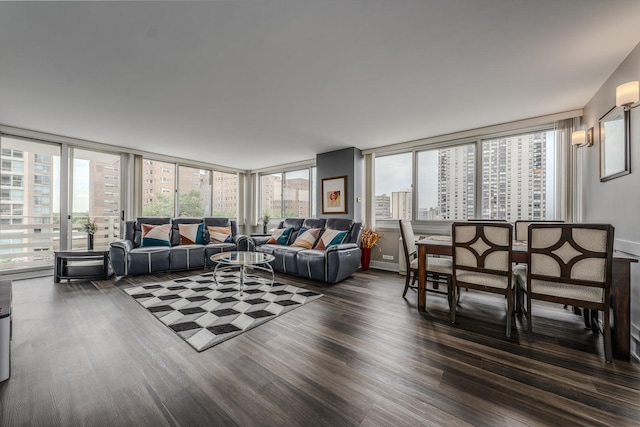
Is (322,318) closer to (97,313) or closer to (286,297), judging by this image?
(286,297)

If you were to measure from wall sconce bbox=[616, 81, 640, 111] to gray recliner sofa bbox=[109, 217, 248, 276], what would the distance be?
17.7 ft

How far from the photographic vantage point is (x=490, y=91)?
9.22 feet

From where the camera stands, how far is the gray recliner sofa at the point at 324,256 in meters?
3.81

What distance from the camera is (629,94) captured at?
6.34 ft

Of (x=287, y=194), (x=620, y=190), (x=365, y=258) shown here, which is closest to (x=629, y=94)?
(x=620, y=190)

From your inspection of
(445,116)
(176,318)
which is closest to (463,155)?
(445,116)

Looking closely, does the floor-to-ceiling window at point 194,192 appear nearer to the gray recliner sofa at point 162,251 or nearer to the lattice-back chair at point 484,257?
the gray recliner sofa at point 162,251

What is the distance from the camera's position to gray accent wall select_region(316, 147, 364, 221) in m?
5.07

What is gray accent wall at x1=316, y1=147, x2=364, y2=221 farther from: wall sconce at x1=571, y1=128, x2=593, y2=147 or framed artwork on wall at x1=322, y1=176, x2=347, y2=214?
wall sconce at x1=571, y1=128, x2=593, y2=147

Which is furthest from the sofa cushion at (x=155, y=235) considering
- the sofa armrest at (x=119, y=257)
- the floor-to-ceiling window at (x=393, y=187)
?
the floor-to-ceiling window at (x=393, y=187)

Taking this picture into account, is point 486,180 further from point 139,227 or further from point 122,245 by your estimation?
point 139,227

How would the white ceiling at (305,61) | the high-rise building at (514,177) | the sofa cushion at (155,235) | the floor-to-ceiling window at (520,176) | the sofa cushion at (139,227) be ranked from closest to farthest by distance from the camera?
the white ceiling at (305,61)
the floor-to-ceiling window at (520,176)
the high-rise building at (514,177)
the sofa cushion at (155,235)
the sofa cushion at (139,227)

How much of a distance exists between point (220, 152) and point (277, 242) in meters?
2.41

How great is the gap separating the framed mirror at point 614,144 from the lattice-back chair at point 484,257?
3.72 ft
